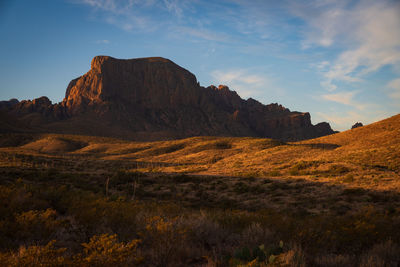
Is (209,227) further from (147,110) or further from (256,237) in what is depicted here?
(147,110)

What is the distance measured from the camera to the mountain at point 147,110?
459 feet

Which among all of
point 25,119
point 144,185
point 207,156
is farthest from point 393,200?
point 25,119

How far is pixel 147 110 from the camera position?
172m

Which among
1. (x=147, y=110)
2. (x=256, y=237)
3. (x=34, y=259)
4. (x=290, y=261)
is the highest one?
(x=147, y=110)

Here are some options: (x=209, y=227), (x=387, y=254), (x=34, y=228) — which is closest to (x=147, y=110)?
(x=209, y=227)

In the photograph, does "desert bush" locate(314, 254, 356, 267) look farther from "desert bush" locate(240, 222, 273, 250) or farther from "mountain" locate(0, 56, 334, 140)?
"mountain" locate(0, 56, 334, 140)

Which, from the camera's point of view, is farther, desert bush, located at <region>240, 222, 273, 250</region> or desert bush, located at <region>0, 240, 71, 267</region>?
desert bush, located at <region>240, 222, 273, 250</region>

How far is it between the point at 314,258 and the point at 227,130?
6329 inches

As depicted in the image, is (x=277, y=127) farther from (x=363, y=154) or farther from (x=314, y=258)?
(x=314, y=258)

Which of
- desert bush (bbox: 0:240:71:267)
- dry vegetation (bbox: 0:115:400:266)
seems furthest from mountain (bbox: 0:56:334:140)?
desert bush (bbox: 0:240:71:267)

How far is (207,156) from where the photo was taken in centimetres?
5678

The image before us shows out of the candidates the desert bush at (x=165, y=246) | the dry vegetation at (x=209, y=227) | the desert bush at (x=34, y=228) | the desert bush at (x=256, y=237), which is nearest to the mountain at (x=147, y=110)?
the dry vegetation at (x=209, y=227)

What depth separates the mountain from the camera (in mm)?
140000

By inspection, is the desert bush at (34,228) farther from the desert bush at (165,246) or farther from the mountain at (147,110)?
the mountain at (147,110)
